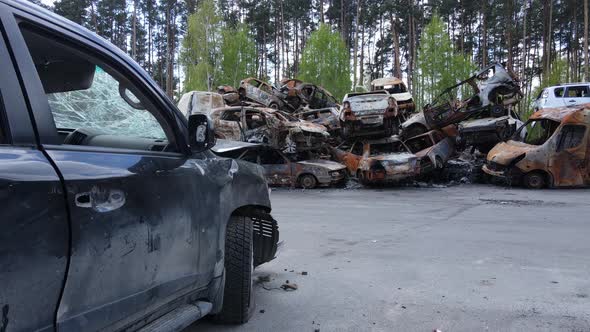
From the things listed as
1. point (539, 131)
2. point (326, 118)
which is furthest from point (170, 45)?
point (539, 131)

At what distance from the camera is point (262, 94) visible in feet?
68.1

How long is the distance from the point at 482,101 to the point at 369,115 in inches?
168

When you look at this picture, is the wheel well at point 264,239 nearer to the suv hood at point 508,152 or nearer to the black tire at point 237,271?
the black tire at point 237,271

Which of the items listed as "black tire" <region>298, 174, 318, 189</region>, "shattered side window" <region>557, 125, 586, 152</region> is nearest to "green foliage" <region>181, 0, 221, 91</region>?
"black tire" <region>298, 174, 318, 189</region>

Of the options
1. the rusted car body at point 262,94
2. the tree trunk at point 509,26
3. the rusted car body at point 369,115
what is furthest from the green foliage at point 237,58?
the rusted car body at point 369,115

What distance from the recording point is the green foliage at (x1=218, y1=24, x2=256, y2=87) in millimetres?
34781

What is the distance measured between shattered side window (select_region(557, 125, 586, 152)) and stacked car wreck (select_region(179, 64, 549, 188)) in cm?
112

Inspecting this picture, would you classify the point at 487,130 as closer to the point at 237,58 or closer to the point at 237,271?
the point at 237,271

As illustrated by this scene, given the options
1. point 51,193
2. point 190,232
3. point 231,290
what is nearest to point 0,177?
point 51,193

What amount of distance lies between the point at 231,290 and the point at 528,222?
628 centimetres

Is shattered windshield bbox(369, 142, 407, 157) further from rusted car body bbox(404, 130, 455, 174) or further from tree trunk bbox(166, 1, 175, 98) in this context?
tree trunk bbox(166, 1, 175, 98)

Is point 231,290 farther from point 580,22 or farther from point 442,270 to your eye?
point 580,22

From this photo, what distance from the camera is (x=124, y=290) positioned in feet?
6.38

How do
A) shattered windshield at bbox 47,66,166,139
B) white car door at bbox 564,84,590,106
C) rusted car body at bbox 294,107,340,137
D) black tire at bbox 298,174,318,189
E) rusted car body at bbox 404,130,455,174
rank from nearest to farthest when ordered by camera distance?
shattered windshield at bbox 47,66,166,139
rusted car body at bbox 404,130,455,174
black tire at bbox 298,174,318,189
rusted car body at bbox 294,107,340,137
white car door at bbox 564,84,590,106
